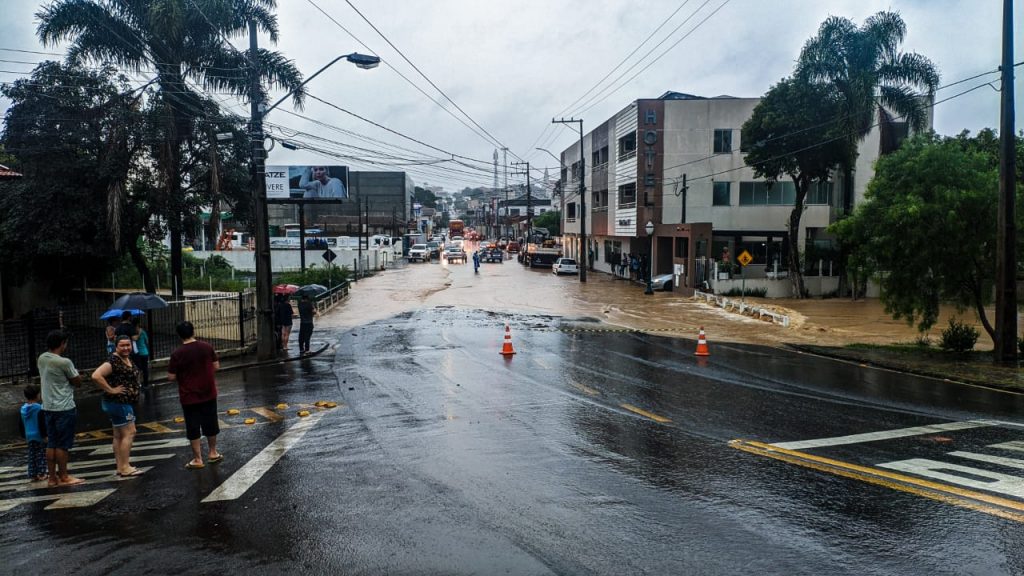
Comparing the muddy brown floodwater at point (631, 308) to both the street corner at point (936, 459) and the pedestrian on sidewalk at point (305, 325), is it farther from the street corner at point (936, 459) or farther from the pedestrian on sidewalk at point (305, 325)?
the street corner at point (936, 459)

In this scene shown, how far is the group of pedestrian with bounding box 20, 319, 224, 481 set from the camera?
8.14 m

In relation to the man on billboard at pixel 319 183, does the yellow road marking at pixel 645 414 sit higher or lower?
lower

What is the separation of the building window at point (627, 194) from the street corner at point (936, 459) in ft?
127

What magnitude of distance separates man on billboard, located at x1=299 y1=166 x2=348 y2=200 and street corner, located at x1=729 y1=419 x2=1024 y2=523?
41913 mm

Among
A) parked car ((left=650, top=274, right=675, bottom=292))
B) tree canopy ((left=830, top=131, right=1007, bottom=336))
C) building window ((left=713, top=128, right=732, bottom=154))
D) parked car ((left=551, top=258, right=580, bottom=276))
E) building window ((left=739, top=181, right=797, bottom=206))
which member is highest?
building window ((left=713, top=128, right=732, bottom=154))

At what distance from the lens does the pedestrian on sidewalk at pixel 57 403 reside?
8.10 meters

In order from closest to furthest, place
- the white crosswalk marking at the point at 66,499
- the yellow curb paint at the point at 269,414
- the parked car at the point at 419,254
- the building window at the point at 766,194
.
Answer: the white crosswalk marking at the point at 66,499 < the yellow curb paint at the point at 269,414 < the building window at the point at 766,194 < the parked car at the point at 419,254

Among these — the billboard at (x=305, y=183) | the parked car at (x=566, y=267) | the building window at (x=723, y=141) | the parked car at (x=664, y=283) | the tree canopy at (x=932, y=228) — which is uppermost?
the building window at (x=723, y=141)

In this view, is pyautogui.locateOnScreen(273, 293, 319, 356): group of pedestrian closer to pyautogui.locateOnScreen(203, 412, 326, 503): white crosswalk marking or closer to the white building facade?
pyautogui.locateOnScreen(203, 412, 326, 503): white crosswalk marking

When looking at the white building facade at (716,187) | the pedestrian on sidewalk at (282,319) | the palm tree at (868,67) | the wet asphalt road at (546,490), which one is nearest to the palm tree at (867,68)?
the palm tree at (868,67)

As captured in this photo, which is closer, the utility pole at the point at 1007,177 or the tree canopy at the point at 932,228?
the utility pole at the point at 1007,177

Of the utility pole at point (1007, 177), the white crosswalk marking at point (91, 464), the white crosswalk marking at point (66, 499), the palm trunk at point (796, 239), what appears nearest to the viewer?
the white crosswalk marking at point (66, 499)

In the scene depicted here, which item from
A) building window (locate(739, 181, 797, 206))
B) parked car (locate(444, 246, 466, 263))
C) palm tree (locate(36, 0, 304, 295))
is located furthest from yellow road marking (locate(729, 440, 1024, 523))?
parked car (locate(444, 246, 466, 263))

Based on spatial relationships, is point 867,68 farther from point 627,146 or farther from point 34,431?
point 34,431
